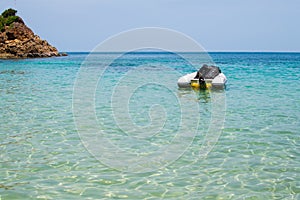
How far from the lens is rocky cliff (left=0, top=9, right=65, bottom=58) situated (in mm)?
77312

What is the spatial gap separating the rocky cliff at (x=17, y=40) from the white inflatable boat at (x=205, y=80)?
63627mm

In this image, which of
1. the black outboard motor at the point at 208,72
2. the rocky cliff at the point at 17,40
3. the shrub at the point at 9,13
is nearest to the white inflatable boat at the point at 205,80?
the black outboard motor at the point at 208,72

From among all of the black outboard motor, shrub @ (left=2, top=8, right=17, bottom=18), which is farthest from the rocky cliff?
the black outboard motor

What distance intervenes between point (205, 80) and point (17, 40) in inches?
2711

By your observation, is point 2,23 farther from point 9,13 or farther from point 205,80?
point 205,80

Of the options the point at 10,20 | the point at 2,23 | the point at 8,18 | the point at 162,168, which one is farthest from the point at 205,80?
the point at 8,18

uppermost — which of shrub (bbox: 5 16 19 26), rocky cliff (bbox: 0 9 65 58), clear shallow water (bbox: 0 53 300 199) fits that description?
shrub (bbox: 5 16 19 26)

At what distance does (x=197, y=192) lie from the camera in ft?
20.6

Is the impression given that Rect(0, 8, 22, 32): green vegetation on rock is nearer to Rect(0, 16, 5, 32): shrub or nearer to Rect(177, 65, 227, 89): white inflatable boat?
Rect(0, 16, 5, 32): shrub

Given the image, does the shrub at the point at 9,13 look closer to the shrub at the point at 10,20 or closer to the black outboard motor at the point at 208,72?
the shrub at the point at 10,20

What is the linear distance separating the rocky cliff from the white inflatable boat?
63627 millimetres

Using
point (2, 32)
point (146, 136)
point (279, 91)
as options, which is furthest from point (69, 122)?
point (2, 32)

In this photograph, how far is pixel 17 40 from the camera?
263ft

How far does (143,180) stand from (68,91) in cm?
1429
